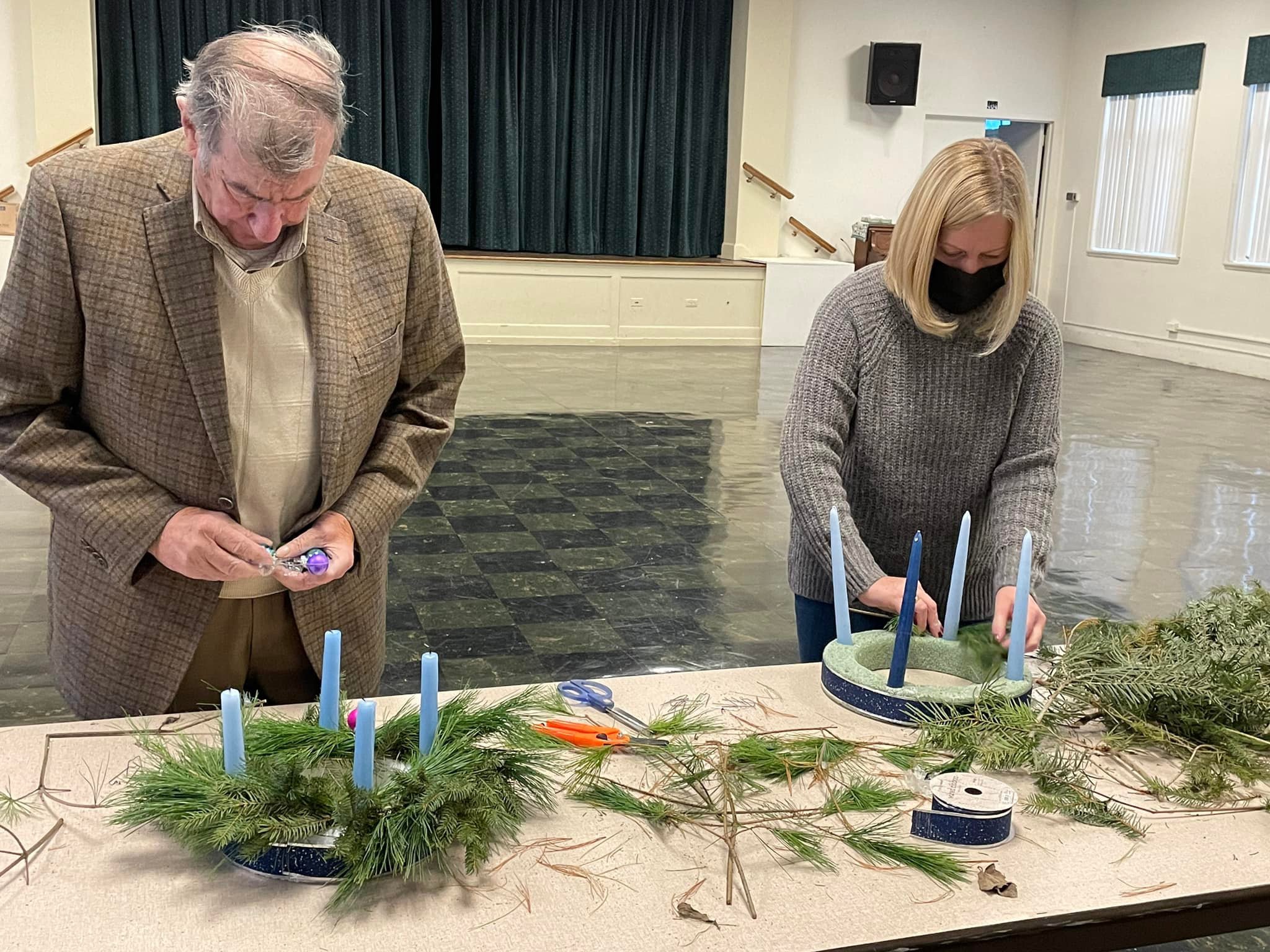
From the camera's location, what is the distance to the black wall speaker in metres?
11.4

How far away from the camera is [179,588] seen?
153cm

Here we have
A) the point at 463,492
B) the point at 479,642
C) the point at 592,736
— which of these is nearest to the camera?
the point at 592,736

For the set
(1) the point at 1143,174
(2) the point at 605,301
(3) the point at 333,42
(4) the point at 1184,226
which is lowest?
(2) the point at 605,301

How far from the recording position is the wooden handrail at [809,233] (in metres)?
11.6

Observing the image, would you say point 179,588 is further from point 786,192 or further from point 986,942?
point 786,192

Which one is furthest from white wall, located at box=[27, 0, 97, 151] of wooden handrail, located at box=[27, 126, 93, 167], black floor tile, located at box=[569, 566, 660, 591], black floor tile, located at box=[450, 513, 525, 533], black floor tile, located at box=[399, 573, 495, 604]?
black floor tile, located at box=[569, 566, 660, 591]

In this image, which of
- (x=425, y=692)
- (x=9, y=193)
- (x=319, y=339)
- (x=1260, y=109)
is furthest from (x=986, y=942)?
(x=1260, y=109)

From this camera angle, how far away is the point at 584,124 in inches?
428

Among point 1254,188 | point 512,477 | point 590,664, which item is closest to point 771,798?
point 590,664

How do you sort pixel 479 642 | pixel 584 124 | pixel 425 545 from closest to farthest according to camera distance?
pixel 479 642 < pixel 425 545 < pixel 584 124

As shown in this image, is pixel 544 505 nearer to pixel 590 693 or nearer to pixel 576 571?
pixel 576 571

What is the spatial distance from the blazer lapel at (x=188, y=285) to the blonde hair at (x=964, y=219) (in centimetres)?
91

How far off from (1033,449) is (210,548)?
118cm

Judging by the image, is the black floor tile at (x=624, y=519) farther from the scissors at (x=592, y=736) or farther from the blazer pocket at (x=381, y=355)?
the scissors at (x=592, y=736)
